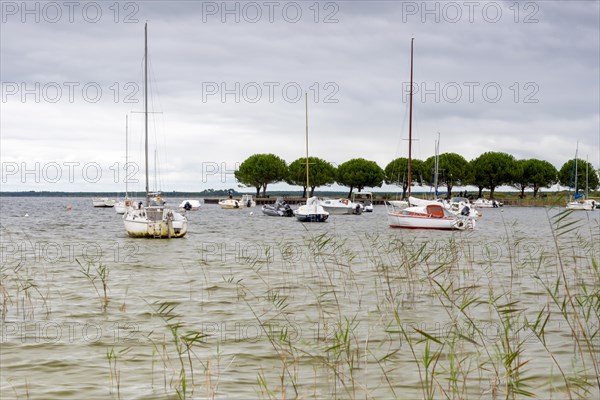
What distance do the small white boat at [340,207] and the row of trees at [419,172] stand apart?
171 ft

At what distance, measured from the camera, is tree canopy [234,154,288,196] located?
150250 millimetres

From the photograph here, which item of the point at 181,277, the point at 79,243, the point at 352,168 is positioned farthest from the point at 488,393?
the point at 352,168

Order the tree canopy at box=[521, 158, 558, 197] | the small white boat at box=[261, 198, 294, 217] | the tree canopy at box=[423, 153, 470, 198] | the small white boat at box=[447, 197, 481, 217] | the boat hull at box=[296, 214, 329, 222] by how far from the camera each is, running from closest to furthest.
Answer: the small white boat at box=[447, 197, 481, 217] → the boat hull at box=[296, 214, 329, 222] → the small white boat at box=[261, 198, 294, 217] → the tree canopy at box=[423, 153, 470, 198] → the tree canopy at box=[521, 158, 558, 197]

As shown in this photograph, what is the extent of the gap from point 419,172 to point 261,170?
36603mm

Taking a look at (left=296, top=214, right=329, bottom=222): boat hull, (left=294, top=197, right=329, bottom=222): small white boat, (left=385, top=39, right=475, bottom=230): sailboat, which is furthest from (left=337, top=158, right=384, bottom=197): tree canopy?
(left=385, top=39, right=475, bottom=230): sailboat

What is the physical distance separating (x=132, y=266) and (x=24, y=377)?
1442 centimetres

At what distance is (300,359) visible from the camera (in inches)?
368

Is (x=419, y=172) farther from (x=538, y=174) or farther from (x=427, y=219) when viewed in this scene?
(x=427, y=219)

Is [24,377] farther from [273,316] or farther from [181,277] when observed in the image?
[181,277]

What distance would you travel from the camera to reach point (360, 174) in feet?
495

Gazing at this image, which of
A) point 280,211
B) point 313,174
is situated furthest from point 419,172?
point 280,211

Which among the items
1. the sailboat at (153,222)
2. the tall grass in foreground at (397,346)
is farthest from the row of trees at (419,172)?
the tall grass in foreground at (397,346)

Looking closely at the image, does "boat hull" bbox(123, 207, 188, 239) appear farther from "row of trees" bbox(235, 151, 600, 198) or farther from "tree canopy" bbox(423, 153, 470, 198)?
"tree canopy" bbox(423, 153, 470, 198)

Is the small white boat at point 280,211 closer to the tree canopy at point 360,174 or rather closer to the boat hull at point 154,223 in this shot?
the boat hull at point 154,223
